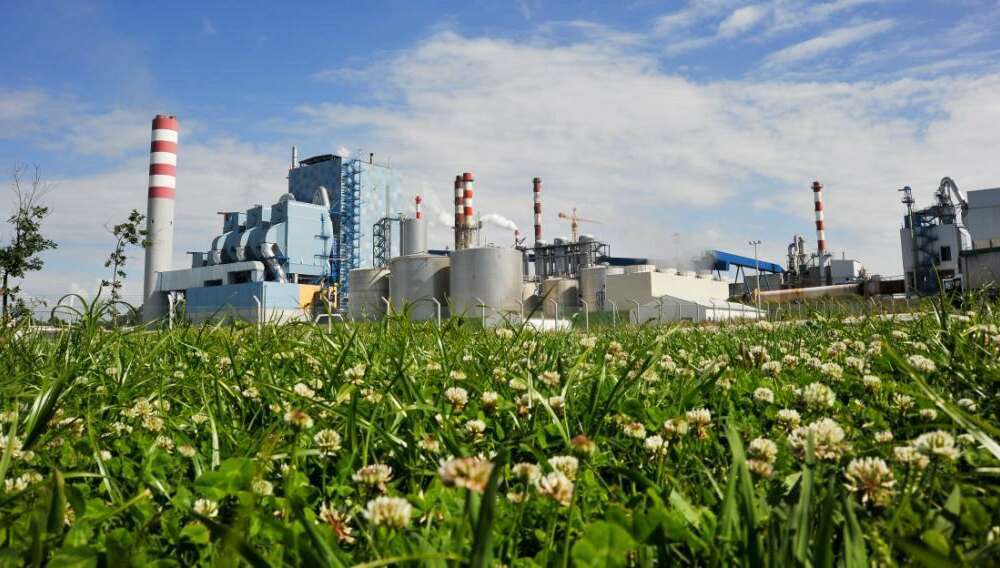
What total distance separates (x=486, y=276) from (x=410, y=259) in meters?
5.30

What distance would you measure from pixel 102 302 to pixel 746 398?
3156 mm

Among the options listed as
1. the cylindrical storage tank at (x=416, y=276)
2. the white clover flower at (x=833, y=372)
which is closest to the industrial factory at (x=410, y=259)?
the cylindrical storage tank at (x=416, y=276)

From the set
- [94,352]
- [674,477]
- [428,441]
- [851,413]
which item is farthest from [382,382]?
[94,352]

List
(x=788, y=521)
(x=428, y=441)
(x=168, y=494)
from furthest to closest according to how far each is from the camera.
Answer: (x=428, y=441) → (x=168, y=494) → (x=788, y=521)

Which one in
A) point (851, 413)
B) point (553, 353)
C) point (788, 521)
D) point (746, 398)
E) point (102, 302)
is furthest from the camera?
point (102, 302)

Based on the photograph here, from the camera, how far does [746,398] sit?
82.4 inches

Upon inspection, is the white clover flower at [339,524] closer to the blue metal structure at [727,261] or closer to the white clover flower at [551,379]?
the white clover flower at [551,379]

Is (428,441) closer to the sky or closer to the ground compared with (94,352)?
closer to the ground

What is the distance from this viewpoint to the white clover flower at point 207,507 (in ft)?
3.82

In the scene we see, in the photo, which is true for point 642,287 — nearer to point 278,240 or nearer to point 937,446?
point 278,240

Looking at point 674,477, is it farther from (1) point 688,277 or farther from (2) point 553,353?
(1) point 688,277

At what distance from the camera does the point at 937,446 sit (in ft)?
3.46

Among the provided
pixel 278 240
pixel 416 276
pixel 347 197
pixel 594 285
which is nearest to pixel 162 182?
pixel 278 240

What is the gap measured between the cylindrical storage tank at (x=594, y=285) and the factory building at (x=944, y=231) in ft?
56.1
